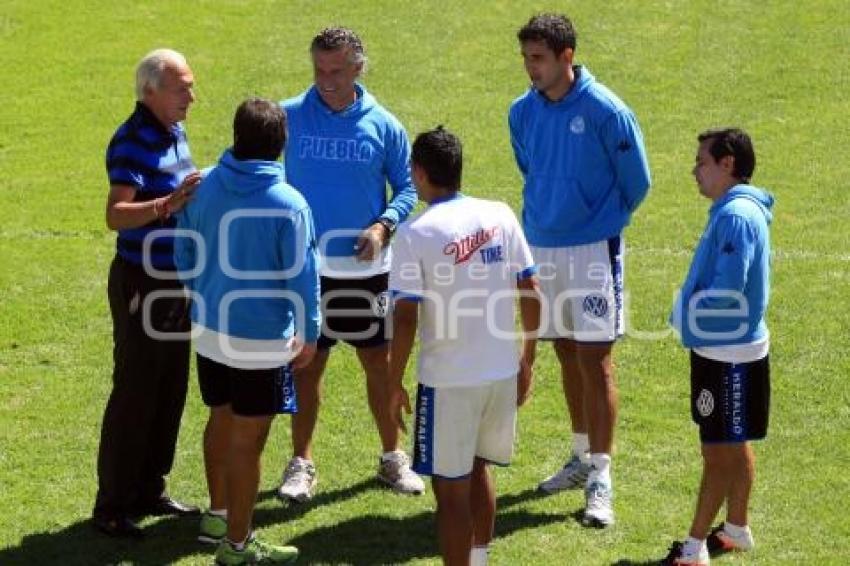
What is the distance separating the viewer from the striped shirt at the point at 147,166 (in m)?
7.64

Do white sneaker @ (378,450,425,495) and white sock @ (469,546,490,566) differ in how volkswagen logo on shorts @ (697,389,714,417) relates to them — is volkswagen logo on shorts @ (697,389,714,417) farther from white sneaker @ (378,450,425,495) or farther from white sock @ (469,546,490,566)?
white sneaker @ (378,450,425,495)

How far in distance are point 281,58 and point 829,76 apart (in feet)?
17.9

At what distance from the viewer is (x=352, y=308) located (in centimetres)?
860

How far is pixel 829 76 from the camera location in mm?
16141

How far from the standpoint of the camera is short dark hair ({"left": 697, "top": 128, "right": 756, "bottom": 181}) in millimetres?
7383

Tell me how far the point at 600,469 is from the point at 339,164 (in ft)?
6.64

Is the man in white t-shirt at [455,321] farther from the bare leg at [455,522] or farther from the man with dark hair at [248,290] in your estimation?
the man with dark hair at [248,290]

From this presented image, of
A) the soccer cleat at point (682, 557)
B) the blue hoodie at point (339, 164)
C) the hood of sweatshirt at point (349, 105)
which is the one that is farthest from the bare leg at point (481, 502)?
the hood of sweatshirt at point (349, 105)

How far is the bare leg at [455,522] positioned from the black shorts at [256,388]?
830 mm

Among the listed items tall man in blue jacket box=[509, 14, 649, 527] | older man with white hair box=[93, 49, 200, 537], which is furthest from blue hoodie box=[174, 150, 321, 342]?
tall man in blue jacket box=[509, 14, 649, 527]

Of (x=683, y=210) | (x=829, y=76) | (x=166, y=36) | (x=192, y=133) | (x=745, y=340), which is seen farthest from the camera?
(x=166, y=36)

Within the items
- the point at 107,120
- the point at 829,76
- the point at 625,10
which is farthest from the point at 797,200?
the point at 107,120

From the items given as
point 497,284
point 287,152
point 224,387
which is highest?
point 287,152

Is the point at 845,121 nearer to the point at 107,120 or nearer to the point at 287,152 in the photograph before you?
the point at 107,120
